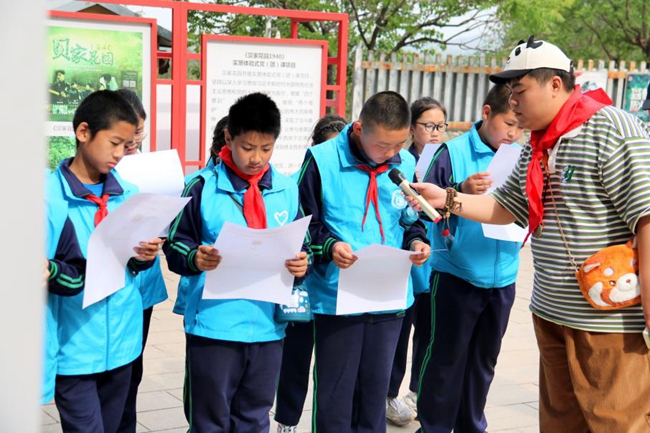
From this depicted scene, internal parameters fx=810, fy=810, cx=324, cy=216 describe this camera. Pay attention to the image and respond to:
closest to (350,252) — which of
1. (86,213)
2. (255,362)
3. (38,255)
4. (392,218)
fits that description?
(392,218)

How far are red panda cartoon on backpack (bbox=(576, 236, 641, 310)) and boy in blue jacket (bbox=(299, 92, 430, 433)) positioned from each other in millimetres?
841

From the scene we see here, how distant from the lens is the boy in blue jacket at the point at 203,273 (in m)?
3.21

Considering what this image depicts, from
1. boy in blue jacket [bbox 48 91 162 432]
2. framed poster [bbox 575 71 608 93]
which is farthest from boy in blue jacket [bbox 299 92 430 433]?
framed poster [bbox 575 71 608 93]

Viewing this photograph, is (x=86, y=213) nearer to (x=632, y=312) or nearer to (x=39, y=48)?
(x=632, y=312)

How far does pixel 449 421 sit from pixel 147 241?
187cm

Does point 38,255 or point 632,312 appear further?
point 632,312

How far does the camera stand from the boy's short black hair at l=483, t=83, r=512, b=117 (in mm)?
3903

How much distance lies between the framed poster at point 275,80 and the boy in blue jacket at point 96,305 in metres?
4.65

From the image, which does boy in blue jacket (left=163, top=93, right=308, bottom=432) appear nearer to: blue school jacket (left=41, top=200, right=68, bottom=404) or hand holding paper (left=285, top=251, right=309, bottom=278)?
hand holding paper (left=285, top=251, right=309, bottom=278)

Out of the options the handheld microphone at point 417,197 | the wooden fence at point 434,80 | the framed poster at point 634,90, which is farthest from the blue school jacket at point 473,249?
the framed poster at point 634,90

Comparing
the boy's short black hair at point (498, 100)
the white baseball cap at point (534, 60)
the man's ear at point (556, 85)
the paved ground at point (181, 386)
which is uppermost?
the white baseball cap at point (534, 60)

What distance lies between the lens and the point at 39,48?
580mm

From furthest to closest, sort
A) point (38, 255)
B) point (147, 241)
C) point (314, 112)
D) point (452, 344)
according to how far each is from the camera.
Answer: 1. point (314, 112)
2. point (452, 344)
3. point (147, 241)
4. point (38, 255)

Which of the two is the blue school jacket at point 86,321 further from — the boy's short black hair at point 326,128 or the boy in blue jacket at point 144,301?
the boy's short black hair at point 326,128
